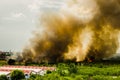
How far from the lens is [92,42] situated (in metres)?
56.0

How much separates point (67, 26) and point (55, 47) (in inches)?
146

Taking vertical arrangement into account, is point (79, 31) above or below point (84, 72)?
above

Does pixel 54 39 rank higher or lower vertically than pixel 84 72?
higher

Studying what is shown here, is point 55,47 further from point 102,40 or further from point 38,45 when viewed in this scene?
point 102,40

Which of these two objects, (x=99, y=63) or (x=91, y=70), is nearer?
(x=91, y=70)

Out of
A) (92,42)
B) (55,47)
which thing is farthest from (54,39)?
(92,42)

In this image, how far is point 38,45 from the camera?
56156 millimetres

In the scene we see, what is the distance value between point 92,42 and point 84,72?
1225cm

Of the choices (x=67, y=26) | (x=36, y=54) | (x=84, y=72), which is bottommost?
(x=84, y=72)

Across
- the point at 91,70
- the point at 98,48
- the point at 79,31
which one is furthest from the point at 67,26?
the point at 91,70

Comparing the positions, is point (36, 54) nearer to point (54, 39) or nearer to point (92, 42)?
point (54, 39)

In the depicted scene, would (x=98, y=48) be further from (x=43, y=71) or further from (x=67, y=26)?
(x=43, y=71)

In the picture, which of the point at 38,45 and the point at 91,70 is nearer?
the point at 91,70

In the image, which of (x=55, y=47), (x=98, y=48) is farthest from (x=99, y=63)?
(x=55, y=47)
